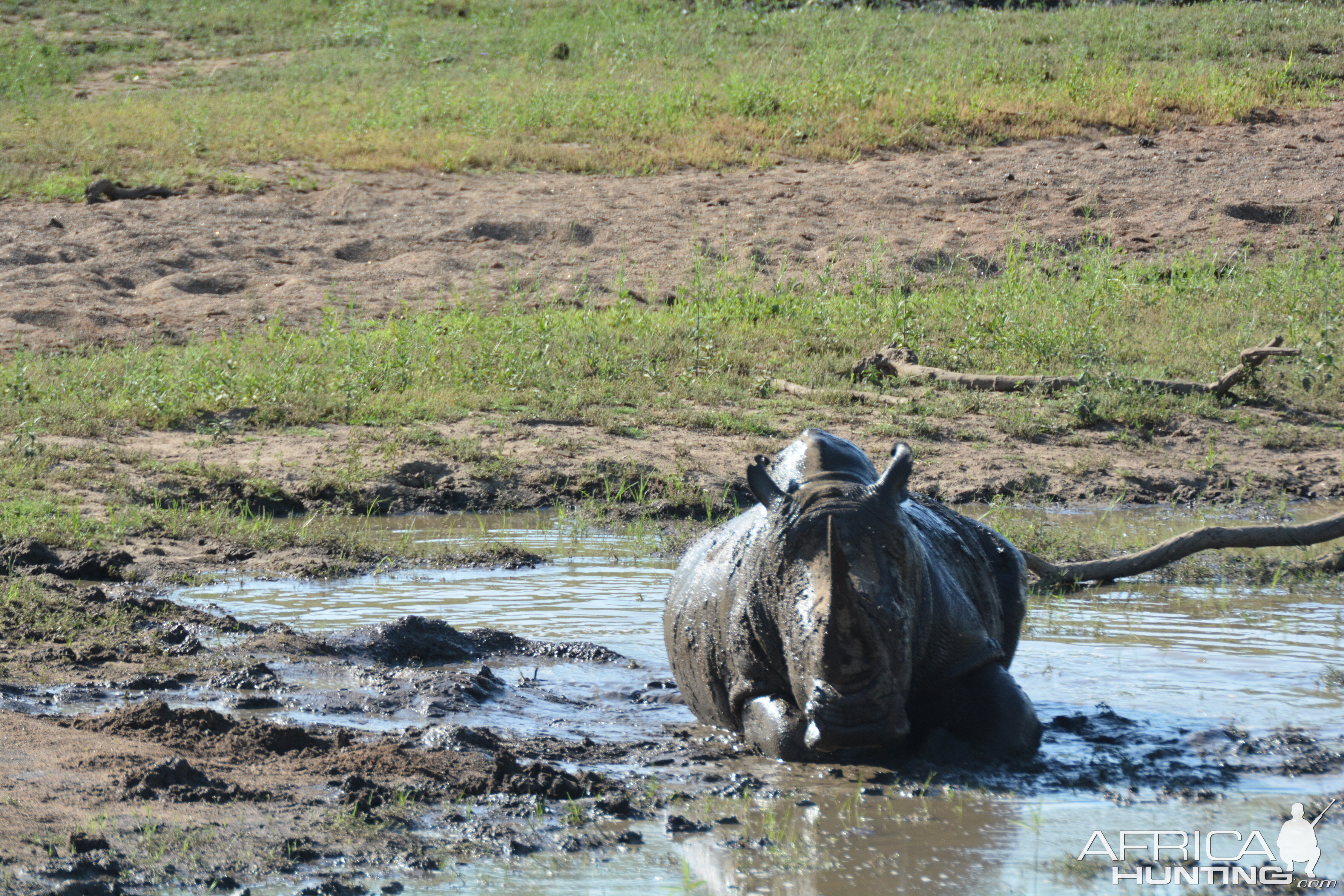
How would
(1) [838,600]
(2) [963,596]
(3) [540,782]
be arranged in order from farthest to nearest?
(2) [963,596]
(3) [540,782]
(1) [838,600]

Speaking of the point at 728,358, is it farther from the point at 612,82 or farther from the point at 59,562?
the point at 612,82

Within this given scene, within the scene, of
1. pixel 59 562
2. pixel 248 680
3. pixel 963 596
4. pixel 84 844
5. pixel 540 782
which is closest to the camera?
pixel 84 844

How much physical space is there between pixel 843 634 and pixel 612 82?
60.7ft

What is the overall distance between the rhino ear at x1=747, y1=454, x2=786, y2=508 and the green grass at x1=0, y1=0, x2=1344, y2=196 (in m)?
13.8

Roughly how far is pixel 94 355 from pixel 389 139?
794cm

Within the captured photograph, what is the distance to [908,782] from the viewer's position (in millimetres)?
4520

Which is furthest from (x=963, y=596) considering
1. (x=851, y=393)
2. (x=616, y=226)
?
(x=616, y=226)

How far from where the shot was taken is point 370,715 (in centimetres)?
520

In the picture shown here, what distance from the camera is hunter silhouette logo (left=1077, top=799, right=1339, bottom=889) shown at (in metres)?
3.77

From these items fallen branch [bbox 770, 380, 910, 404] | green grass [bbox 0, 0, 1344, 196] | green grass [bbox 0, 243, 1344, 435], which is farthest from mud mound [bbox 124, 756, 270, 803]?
green grass [bbox 0, 0, 1344, 196]

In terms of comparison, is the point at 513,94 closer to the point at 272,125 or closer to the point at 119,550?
the point at 272,125

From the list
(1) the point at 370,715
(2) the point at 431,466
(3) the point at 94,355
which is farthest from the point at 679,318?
(1) the point at 370,715

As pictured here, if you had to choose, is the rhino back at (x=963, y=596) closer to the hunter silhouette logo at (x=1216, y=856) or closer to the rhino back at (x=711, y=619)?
the rhino back at (x=711, y=619)

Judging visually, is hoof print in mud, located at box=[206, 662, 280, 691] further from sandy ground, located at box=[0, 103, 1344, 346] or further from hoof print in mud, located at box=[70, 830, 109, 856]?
sandy ground, located at box=[0, 103, 1344, 346]
